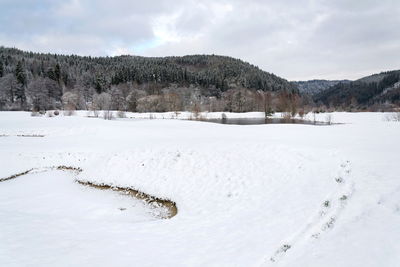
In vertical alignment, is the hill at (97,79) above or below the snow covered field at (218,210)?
above

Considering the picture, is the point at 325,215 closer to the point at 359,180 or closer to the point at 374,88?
the point at 359,180

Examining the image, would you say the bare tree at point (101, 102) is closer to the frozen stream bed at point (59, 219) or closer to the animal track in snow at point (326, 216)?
the frozen stream bed at point (59, 219)

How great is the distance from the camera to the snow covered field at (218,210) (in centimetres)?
649

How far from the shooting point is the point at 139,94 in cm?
10212

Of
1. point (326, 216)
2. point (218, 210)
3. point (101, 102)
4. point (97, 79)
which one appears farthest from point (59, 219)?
point (97, 79)

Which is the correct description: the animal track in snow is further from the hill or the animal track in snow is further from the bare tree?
the hill

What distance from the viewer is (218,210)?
32.9 feet

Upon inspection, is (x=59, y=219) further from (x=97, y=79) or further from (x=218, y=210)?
(x=97, y=79)

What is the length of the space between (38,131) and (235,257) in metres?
31.1

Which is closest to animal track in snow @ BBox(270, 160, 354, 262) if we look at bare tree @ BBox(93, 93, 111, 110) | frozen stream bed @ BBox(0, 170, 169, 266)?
frozen stream bed @ BBox(0, 170, 169, 266)

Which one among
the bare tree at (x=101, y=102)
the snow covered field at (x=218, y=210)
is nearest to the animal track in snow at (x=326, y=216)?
the snow covered field at (x=218, y=210)

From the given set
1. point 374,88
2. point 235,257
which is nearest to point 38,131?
point 235,257

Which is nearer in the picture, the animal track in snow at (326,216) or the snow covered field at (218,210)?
the snow covered field at (218,210)

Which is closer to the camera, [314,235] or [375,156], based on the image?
[314,235]
